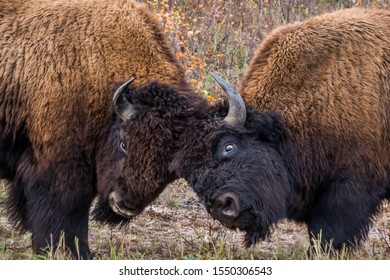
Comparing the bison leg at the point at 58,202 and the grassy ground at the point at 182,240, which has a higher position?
the bison leg at the point at 58,202

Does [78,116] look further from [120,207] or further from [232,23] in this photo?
[232,23]

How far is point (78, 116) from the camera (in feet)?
22.9

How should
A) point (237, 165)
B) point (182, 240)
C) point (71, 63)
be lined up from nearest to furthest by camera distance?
point (237, 165) → point (71, 63) → point (182, 240)

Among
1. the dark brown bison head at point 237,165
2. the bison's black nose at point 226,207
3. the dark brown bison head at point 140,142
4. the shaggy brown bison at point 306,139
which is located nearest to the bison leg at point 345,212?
the shaggy brown bison at point 306,139

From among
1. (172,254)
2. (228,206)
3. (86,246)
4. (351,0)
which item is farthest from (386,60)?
(351,0)

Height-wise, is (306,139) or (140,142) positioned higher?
(140,142)

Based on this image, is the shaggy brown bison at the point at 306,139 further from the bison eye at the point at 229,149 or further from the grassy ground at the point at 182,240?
the grassy ground at the point at 182,240

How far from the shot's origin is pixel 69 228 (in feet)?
23.1

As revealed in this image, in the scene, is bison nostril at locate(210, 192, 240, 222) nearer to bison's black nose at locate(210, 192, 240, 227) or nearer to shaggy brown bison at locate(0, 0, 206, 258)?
bison's black nose at locate(210, 192, 240, 227)

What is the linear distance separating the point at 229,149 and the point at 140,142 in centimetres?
69

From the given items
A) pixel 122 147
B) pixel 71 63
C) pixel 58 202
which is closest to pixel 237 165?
pixel 122 147

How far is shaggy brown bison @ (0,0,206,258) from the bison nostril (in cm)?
49

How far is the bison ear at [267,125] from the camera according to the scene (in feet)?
22.4

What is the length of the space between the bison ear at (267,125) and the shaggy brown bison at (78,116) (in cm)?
59
